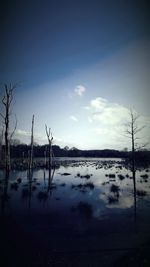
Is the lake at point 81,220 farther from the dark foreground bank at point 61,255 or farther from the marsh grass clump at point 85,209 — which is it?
the dark foreground bank at point 61,255

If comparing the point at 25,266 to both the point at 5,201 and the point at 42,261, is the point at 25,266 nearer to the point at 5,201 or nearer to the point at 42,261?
the point at 42,261

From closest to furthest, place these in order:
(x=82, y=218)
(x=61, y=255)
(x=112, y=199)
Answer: (x=61, y=255) → (x=82, y=218) → (x=112, y=199)

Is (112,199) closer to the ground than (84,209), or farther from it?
closer to the ground

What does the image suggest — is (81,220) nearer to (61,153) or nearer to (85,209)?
(85,209)

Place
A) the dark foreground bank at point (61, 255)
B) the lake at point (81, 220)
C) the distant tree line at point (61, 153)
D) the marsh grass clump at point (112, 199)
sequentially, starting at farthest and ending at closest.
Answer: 1. the distant tree line at point (61, 153)
2. the marsh grass clump at point (112, 199)
3. the lake at point (81, 220)
4. the dark foreground bank at point (61, 255)

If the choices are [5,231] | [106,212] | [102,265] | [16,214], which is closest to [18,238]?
[5,231]

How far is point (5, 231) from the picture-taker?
632cm

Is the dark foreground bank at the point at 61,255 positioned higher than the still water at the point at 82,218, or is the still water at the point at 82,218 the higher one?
the dark foreground bank at the point at 61,255

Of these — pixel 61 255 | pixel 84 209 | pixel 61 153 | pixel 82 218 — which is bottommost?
pixel 61 153

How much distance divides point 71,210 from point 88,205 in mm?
1414

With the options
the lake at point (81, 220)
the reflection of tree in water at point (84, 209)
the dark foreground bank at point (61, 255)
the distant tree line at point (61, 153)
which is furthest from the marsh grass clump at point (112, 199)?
the distant tree line at point (61, 153)

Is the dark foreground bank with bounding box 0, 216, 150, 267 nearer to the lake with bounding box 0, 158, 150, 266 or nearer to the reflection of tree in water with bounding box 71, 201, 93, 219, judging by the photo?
the lake with bounding box 0, 158, 150, 266

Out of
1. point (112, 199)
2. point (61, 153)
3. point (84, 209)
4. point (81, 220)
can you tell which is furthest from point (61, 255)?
point (61, 153)

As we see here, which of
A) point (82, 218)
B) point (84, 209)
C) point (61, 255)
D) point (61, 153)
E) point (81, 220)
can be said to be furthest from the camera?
point (61, 153)
